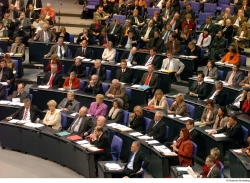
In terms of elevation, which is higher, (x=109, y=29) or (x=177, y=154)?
(x=109, y=29)

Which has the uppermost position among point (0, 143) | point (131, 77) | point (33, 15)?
point (33, 15)

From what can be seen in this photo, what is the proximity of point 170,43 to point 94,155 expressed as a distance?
18.8 ft

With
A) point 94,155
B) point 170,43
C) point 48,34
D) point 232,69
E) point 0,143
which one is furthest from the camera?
point 48,34

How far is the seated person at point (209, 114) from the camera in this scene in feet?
38.4

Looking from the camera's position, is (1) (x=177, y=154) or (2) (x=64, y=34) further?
(2) (x=64, y=34)

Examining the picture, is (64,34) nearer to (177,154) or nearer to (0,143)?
(0,143)

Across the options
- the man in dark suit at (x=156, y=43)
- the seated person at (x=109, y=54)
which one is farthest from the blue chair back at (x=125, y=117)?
the man in dark suit at (x=156, y=43)

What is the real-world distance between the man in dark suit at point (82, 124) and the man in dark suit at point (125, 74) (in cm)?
265

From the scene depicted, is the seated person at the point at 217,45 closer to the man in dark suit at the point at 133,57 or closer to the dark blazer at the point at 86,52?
the man in dark suit at the point at 133,57

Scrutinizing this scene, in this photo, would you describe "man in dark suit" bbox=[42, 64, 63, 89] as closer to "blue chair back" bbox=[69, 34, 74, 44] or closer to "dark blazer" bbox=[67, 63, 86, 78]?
"dark blazer" bbox=[67, 63, 86, 78]

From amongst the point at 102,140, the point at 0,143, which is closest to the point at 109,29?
the point at 0,143

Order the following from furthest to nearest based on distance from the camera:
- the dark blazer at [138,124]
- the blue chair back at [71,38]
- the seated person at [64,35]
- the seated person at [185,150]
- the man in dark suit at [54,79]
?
the blue chair back at [71,38] → the seated person at [64,35] → the man in dark suit at [54,79] → the dark blazer at [138,124] → the seated person at [185,150]

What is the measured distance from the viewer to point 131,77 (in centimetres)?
1438

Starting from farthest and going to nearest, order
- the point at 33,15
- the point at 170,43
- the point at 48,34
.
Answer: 1. the point at 33,15
2. the point at 48,34
3. the point at 170,43
